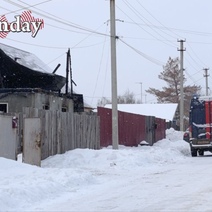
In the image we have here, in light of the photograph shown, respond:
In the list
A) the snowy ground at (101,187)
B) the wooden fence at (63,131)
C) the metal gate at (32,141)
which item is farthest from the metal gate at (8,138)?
the snowy ground at (101,187)

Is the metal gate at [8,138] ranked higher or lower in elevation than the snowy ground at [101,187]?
higher

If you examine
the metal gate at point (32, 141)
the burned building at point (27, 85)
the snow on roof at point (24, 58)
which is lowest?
the metal gate at point (32, 141)

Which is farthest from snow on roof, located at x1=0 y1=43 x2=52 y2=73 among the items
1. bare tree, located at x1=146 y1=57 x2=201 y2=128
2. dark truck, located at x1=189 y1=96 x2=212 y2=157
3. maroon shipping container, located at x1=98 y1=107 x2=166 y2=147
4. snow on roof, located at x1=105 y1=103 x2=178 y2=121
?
bare tree, located at x1=146 y1=57 x2=201 y2=128

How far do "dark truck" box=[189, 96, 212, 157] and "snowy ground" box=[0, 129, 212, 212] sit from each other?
771 cm

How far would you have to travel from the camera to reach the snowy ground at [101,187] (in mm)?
9797

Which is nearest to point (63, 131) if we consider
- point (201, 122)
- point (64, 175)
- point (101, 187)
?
point (64, 175)

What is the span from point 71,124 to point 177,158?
6.24 m

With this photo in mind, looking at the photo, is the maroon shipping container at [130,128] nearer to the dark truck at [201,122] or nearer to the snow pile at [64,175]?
the snow pile at [64,175]

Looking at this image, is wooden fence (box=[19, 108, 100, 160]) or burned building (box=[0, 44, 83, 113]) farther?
burned building (box=[0, 44, 83, 113])

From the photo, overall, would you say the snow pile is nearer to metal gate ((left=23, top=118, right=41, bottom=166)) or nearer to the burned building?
metal gate ((left=23, top=118, right=41, bottom=166))

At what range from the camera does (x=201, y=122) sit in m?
25.5

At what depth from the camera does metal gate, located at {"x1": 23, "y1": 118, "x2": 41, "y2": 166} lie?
15.8 metres

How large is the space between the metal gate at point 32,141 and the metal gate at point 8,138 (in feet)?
1.17

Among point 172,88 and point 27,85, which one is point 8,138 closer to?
point 27,85
